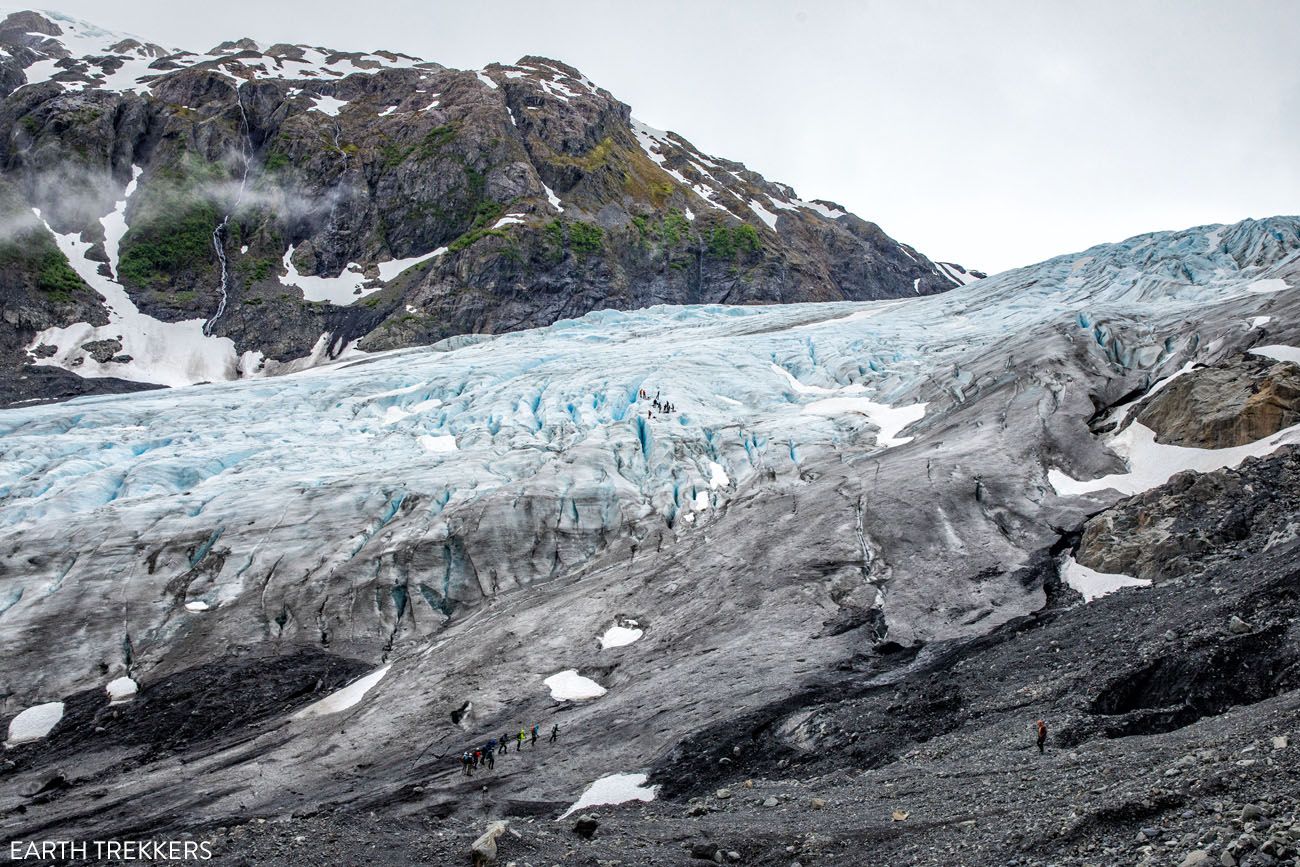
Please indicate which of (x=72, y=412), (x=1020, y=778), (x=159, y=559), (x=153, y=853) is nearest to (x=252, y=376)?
(x=72, y=412)

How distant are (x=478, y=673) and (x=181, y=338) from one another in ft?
319

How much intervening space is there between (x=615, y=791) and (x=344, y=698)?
460 inches

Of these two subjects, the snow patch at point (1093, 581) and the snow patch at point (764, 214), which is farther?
the snow patch at point (764, 214)

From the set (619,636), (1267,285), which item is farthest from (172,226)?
(1267,285)

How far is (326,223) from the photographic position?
410ft

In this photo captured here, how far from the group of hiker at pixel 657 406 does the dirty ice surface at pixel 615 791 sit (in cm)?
2604

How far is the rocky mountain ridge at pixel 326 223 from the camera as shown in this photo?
10750 centimetres

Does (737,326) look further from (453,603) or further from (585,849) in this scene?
(585,849)

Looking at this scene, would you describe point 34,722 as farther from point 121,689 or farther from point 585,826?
point 585,826

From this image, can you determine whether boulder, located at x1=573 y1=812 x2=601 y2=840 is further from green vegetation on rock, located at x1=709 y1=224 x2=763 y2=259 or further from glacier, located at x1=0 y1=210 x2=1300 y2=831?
green vegetation on rock, located at x1=709 y1=224 x2=763 y2=259

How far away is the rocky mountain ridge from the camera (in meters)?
108

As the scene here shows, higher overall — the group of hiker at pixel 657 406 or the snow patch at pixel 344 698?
the group of hiker at pixel 657 406

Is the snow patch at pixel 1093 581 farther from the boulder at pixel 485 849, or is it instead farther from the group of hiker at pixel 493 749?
the boulder at pixel 485 849

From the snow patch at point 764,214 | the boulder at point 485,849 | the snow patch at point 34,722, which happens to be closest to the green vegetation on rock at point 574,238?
the snow patch at point 764,214
